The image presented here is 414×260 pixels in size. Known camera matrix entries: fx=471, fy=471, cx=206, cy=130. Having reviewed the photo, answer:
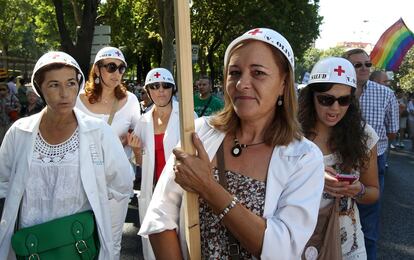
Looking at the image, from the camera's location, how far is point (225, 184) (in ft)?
6.15

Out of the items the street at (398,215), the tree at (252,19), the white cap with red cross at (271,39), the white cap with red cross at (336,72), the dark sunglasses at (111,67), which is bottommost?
the street at (398,215)

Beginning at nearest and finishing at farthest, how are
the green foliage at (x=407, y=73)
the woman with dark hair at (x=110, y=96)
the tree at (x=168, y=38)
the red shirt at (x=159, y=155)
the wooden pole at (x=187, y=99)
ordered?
the wooden pole at (x=187, y=99) → the woman with dark hair at (x=110, y=96) → the red shirt at (x=159, y=155) → the tree at (x=168, y=38) → the green foliage at (x=407, y=73)

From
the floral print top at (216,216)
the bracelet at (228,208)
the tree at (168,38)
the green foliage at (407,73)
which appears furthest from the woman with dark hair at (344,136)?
the green foliage at (407,73)

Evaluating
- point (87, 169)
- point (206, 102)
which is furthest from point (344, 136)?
point (206, 102)

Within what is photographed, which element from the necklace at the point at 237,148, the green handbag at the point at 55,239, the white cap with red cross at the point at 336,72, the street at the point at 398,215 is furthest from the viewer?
the street at the point at 398,215

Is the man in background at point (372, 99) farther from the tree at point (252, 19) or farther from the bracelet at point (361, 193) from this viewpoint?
the tree at point (252, 19)

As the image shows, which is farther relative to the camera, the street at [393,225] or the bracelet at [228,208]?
the street at [393,225]

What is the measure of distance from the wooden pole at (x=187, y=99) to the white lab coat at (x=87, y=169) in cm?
112

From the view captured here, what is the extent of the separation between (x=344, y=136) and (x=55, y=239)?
180 cm

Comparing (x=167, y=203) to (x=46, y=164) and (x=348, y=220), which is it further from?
(x=348, y=220)

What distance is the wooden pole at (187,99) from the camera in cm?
164

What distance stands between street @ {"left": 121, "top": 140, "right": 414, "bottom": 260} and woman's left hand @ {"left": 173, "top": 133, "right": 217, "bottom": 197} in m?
3.75

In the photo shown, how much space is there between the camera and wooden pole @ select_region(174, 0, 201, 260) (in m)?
1.64

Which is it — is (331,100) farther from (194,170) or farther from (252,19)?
(252,19)
